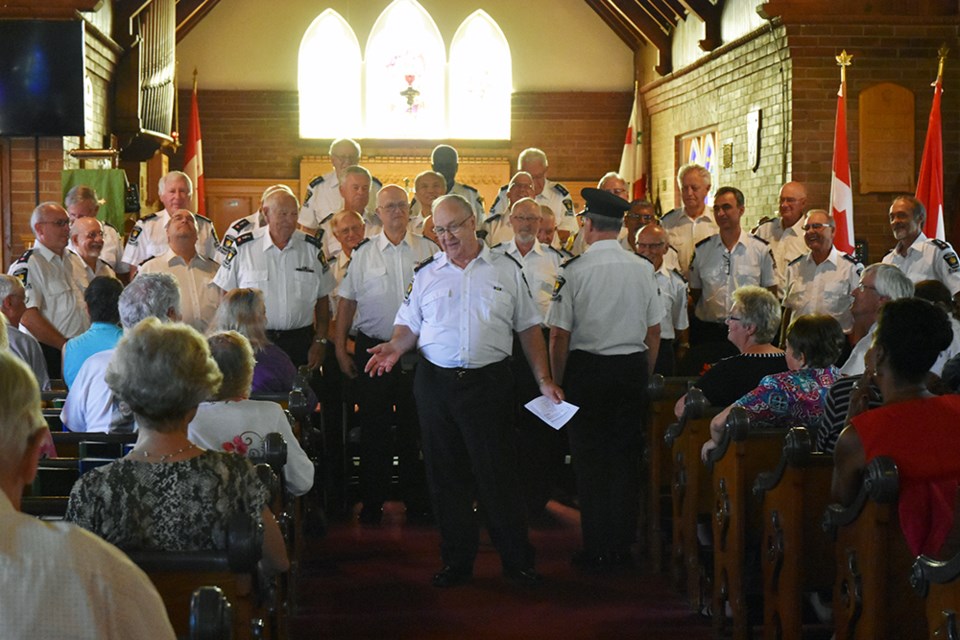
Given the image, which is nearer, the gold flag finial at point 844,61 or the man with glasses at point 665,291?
the man with glasses at point 665,291

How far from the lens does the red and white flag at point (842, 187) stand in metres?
9.44

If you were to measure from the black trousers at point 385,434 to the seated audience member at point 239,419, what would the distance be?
222 cm

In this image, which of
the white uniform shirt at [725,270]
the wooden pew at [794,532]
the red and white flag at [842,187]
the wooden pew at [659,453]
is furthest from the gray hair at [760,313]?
the red and white flag at [842,187]

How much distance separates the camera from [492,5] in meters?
17.5

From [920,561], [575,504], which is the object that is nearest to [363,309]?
[575,504]

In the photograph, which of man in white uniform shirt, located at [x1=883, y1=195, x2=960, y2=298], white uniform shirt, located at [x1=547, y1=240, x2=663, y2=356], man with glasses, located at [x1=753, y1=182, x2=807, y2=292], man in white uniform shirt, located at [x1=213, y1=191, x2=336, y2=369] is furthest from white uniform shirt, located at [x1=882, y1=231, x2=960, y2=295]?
man in white uniform shirt, located at [x1=213, y1=191, x2=336, y2=369]

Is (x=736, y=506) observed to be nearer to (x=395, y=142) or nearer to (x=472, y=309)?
(x=472, y=309)

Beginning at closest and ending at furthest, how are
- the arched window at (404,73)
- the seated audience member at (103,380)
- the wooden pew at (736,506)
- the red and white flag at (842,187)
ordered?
the wooden pew at (736,506) < the seated audience member at (103,380) < the red and white flag at (842,187) < the arched window at (404,73)

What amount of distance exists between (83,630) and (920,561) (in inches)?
66.0

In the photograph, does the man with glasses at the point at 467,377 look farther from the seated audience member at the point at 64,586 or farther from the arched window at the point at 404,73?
the arched window at the point at 404,73

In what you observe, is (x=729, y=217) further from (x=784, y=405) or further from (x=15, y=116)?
(x=15, y=116)

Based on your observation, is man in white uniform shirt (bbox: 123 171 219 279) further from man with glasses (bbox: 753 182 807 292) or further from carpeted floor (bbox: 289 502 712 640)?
man with glasses (bbox: 753 182 807 292)

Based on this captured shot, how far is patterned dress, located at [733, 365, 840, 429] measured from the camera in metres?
4.12

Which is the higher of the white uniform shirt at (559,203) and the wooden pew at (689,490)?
the white uniform shirt at (559,203)
